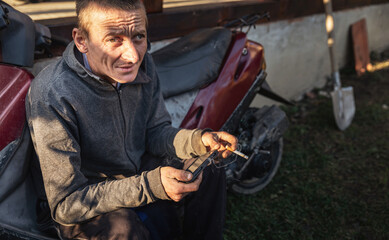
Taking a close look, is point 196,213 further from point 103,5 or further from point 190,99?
point 103,5

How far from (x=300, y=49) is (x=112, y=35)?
3.38 meters

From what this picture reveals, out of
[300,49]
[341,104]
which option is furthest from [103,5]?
[300,49]

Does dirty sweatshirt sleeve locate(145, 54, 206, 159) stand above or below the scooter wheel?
above

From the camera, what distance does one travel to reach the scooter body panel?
2.20m

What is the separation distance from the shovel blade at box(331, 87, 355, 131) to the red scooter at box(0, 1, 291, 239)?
1.18m

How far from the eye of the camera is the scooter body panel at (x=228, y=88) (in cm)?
220

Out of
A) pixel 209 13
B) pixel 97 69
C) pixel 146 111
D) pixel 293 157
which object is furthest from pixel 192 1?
pixel 97 69

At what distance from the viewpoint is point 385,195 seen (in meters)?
2.83

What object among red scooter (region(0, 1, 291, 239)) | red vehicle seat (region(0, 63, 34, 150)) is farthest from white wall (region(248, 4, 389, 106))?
red vehicle seat (region(0, 63, 34, 150))

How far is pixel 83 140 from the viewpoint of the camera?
1565 mm

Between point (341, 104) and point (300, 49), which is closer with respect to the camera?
point (341, 104)

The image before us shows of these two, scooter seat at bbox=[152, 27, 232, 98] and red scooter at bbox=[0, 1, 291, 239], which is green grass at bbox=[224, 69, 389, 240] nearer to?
red scooter at bbox=[0, 1, 291, 239]

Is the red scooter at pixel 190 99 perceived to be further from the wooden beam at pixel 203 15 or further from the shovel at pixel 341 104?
the shovel at pixel 341 104

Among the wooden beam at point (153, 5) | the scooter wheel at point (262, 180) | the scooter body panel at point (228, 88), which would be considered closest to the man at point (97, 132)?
the scooter body panel at point (228, 88)
